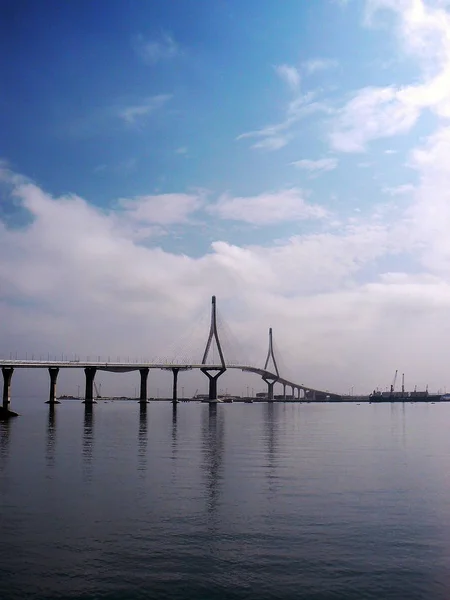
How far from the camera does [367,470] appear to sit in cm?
3709

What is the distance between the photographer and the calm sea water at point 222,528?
15695mm

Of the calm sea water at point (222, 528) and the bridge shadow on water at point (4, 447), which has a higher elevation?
the calm sea water at point (222, 528)

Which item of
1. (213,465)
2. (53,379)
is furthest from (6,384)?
(213,465)

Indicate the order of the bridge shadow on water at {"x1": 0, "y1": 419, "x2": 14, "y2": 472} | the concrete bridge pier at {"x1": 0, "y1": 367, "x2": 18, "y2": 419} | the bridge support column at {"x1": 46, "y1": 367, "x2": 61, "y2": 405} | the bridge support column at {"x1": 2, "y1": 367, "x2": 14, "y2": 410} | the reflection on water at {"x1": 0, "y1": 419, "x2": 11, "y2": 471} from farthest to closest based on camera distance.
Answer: the bridge support column at {"x1": 46, "y1": 367, "x2": 61, "y2": 405}, the bridge support column at {"x1": 2, "y1": 367, "x2": 14, "y2": 410}, the concrete bridge pier at {"x1": 0, "y1": 367, "x2": 18, "y2": 419}, the reflection on water at {"x1": 0, "y1": 419, "x2": 11, "y2": 471}, the bridge shadow on water at {"x1": 0, "y1": 419, "x2": 14, "y2": 472}

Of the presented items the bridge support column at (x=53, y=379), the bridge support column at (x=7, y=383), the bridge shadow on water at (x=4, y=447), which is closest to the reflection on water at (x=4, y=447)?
the bridge shadow on water at (x=4, y=447)

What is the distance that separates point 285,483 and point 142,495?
8.35 meters

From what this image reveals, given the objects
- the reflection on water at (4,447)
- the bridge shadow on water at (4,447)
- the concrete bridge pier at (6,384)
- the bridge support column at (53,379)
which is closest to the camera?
the bridge shadow on water at (4,447)

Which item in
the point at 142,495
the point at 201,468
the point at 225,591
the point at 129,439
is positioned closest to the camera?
the point at 225,591

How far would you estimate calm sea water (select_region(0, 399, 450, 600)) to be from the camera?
51.5 ft

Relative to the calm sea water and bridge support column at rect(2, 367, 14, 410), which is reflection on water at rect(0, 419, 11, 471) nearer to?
the calm sea water

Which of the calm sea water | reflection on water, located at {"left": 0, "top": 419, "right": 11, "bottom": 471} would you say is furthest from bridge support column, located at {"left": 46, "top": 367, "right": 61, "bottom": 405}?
the calm sea water

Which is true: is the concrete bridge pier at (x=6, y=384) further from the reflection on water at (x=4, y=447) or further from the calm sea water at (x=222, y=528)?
the calm sea water at (x=222, y=528)

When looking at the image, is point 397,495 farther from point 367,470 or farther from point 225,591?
point 225,591

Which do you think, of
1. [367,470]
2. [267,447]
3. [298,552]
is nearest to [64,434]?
[267,447]
